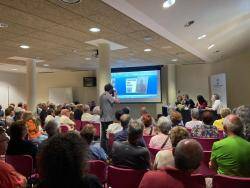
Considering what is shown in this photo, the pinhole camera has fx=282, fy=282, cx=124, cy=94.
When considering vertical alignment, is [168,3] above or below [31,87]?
above

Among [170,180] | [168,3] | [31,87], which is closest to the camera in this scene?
[170,180]

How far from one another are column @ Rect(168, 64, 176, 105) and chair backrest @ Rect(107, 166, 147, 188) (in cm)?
1047

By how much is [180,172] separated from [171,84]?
11.3 m

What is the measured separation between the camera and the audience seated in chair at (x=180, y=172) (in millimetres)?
1798

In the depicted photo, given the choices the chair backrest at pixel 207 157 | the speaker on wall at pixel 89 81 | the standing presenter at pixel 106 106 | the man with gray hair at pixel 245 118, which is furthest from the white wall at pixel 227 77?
the chair backrest at pixel 207 157

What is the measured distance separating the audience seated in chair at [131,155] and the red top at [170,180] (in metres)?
1.02

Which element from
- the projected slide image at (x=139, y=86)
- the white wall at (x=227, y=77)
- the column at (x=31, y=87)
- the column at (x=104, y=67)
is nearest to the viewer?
the column at (x=104, y=67)

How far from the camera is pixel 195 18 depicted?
6.01 metres

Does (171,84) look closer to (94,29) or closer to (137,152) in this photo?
(94,29)

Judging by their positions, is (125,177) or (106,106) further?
(106,106)

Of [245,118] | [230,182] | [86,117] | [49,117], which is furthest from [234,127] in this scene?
[86,117]

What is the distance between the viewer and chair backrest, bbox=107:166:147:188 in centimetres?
250

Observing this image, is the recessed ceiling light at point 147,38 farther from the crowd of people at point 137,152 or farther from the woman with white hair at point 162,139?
the woman with white hair at point 162,139

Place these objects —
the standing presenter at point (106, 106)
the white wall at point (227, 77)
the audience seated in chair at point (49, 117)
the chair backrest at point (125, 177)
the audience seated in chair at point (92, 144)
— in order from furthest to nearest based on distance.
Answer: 1. the white wall at point (227, 77)
2. the standing presenter at point (106, 106)
3. the audience seated in chair at point (49, 117)
4. the audience seated in chair at point (92, 144)
5. the chair backrest at point (125, 177)
